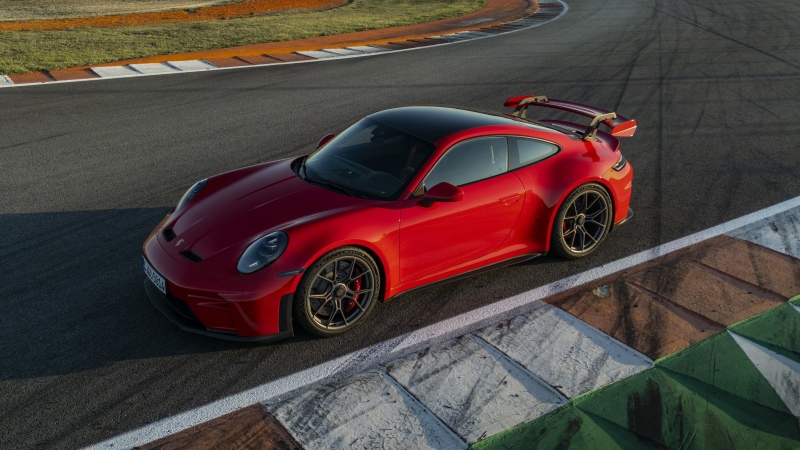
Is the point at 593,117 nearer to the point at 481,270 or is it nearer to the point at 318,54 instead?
the point at 481,270

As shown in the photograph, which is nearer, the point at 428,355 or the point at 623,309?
the point at 428,355

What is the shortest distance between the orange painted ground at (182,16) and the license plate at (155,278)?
621 inches

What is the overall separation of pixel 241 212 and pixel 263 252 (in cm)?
61

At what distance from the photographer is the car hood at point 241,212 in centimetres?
547

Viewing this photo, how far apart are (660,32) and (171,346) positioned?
1845 centimetres

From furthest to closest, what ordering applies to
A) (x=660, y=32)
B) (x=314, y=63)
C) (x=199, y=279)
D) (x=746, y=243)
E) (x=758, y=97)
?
(x=660, y=32) → (x=314, y=63) → (x=758, y=97) → (x=746, y=243) → (x=199, y=279)

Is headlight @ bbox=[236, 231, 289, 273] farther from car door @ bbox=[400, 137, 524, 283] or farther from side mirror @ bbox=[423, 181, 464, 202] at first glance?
side mirror @ bbox=[423, 181, 464, 202]

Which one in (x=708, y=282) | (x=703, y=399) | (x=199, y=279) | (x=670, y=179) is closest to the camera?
(x=703, y=399)

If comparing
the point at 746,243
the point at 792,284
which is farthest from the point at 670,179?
the point at 792,284

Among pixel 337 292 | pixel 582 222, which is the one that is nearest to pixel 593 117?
pixel 582 222

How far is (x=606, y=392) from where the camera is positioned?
193 inches

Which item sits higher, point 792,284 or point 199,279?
point 199,279

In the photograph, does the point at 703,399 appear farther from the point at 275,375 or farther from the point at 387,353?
the point at 275,375

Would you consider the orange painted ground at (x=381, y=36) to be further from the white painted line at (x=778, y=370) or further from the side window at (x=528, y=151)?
the white painted line at (x=778, y=370)
